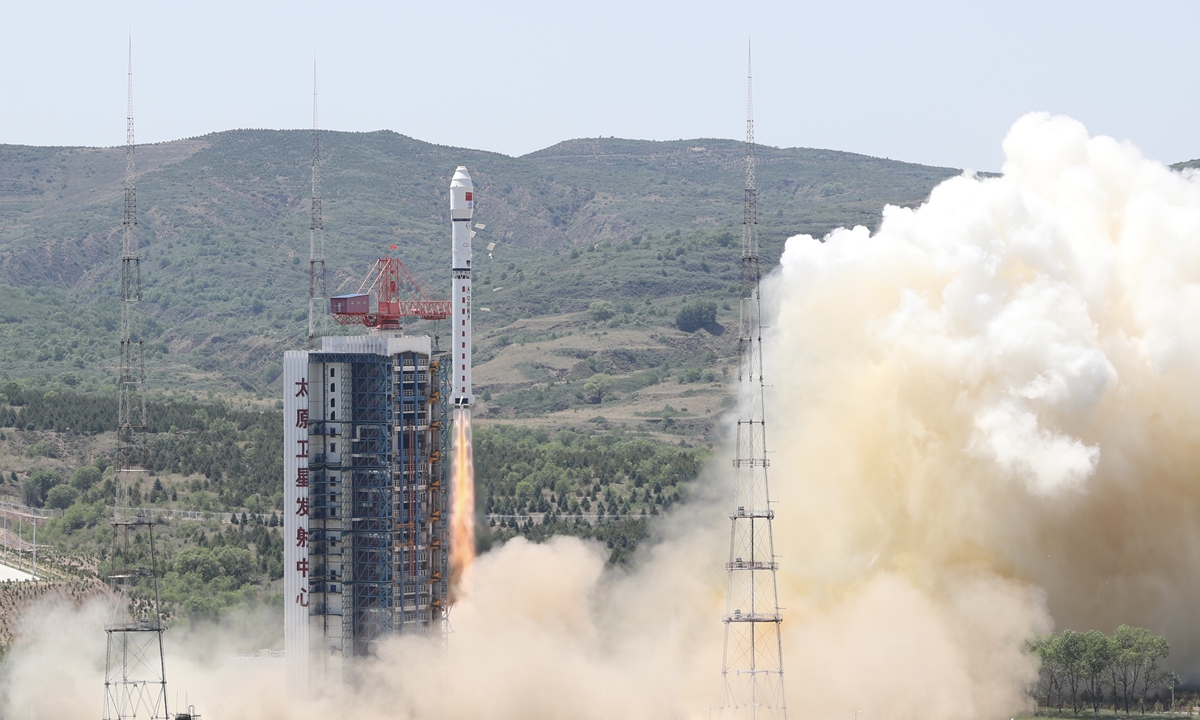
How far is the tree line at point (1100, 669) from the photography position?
101 meters

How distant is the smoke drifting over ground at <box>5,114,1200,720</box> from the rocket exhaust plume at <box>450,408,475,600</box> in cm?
103

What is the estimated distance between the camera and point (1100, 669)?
101m

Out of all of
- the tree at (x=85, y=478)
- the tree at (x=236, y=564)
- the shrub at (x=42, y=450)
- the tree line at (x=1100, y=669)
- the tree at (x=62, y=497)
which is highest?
the shrub at (x=42, y=450)

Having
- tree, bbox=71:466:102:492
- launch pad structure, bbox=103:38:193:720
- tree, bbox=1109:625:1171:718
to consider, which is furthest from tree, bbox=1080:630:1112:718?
tree, bbox=71:466:102:492

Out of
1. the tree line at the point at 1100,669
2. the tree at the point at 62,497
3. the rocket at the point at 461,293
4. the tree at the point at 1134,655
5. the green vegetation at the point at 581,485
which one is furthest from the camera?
→ the tree at the point at 62,497

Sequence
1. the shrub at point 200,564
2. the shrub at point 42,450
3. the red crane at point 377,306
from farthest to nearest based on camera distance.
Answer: the shrub at point 42,450 < the shrub at point 200,564 < the red crane at point 377,306

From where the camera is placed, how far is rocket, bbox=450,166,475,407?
331 feet

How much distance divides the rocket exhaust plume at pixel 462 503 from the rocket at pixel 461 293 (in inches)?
54.1

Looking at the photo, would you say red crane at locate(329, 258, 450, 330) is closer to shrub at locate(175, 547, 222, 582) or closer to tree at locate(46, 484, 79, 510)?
shrub at locate(175, 547, 222, 582)

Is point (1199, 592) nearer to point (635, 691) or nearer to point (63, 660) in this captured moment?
point (635, 691)

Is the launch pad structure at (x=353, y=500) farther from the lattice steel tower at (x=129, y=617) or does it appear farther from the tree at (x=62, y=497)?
the tree at (x=62, y=497)

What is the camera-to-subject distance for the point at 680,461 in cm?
16712

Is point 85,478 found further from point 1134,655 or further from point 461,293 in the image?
point 1134,655

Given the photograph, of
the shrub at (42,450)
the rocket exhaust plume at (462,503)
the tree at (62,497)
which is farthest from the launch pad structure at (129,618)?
the shrub at (42,450)
